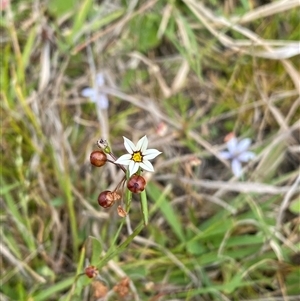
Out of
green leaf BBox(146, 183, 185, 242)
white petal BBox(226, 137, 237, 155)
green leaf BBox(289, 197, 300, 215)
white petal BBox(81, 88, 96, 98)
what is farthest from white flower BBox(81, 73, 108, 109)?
green leaf BBox(289, 197, 300, 215)

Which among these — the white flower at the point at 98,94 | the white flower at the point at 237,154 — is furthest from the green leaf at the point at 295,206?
the white flower at the point at 98,94

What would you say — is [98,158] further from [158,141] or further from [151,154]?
[158,141]

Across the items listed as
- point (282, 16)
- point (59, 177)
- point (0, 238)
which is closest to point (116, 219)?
point (59, 177)


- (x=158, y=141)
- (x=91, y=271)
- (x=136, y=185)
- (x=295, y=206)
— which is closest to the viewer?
(x=136, y=185)

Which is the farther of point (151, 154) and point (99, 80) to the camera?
point (99, 80)

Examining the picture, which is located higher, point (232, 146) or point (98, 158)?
point (98, 158)

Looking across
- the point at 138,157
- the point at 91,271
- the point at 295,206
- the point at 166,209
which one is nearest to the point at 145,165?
the point at 138,157

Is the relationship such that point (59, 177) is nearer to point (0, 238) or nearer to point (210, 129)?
point (0, 238)
